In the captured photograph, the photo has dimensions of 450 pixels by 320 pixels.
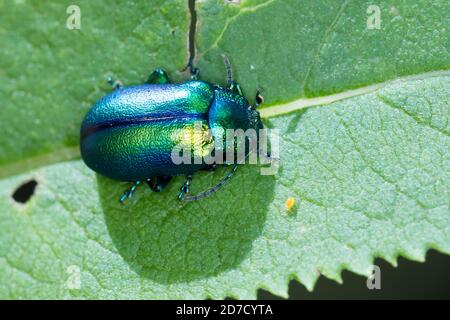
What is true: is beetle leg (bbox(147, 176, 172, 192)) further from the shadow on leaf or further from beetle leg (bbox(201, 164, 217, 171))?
beetle leg (bbox(201, 164, 217, 171))

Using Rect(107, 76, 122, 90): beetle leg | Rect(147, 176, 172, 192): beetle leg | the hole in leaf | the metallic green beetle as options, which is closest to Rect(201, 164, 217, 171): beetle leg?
the metallic green beetle

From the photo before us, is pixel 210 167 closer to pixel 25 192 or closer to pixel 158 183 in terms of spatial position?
pixel 158 183

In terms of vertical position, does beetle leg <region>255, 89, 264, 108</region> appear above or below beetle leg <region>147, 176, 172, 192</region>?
above

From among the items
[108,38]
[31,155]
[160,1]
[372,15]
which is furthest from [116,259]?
[372,15]

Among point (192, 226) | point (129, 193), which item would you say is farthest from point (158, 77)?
point (192, 226)

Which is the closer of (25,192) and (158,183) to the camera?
(158,183)

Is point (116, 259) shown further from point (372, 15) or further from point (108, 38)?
point (372, 15)

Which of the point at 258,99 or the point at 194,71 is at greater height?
the point at 194,71

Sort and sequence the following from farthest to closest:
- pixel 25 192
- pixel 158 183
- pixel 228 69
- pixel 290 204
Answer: pixel 25 192
pixel 158 183
pixel 228 69
pixel 290 204

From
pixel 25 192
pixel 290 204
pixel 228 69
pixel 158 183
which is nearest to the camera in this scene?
pixel 290 204
